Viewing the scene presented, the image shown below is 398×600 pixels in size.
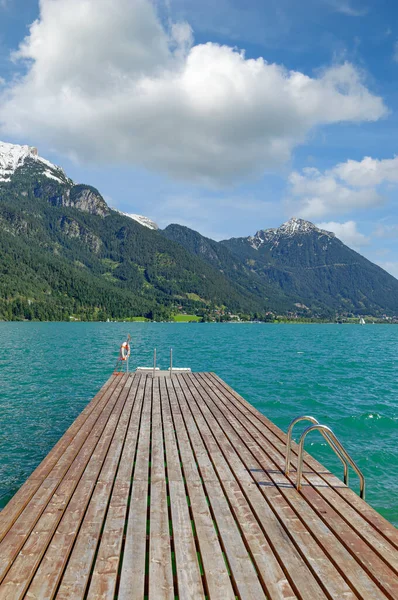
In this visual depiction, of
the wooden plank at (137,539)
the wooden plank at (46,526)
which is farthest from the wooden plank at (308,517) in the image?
the wooden plank at (46,526)

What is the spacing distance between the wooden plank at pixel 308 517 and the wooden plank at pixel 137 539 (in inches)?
78.5

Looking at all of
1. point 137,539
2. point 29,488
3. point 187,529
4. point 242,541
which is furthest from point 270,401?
point 137,539

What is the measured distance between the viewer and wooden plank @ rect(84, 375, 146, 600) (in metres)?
3.98

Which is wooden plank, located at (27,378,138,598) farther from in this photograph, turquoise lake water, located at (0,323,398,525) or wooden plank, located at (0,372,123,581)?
turquoise lake water, located at (0,323,398,525)

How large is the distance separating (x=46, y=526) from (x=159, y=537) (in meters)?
1.56

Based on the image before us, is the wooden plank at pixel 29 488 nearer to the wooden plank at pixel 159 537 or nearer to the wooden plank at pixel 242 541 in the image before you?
the wooden plank at pixel 159 537

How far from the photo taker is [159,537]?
496cm

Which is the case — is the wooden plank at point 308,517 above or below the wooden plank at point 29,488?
above

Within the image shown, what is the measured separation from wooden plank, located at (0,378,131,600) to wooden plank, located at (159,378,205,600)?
141cm

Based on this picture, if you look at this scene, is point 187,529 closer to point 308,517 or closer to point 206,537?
point 206,537

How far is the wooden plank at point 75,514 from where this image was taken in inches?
159

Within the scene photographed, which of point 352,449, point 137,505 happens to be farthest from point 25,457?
point 352,449

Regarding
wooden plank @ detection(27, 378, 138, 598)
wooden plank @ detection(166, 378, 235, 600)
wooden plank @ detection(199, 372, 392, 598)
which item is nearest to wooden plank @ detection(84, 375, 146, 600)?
wooden plank @ detection(27, 378, 138, 598)

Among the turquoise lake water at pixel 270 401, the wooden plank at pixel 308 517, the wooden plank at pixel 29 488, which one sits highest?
the wooden plank at pixel 308 517
